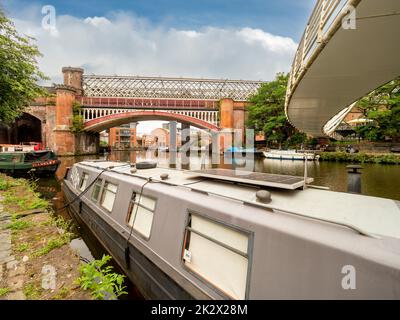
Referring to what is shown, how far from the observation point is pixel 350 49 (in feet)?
19.6

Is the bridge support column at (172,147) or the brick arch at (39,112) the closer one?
the bridge support column at (172,147)

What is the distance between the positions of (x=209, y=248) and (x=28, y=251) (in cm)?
321

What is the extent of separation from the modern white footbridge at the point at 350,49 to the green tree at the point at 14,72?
39.0ft

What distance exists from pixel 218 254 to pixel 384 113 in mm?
31297

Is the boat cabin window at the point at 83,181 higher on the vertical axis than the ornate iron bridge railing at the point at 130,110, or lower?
lower

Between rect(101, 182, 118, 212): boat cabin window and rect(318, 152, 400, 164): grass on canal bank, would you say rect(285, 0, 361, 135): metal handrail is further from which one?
rect(318, 152, 400, 164): grass on canal bank

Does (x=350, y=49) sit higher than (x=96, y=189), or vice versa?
(x=350, y=49)

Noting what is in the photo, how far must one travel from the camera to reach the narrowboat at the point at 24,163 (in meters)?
15.1

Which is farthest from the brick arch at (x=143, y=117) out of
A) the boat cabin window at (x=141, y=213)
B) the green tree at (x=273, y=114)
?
the boat cabin window at (x=141, y=213)

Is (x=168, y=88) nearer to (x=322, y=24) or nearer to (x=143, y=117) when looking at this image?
(x=143, y=117)

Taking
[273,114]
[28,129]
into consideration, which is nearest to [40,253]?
[273,114]

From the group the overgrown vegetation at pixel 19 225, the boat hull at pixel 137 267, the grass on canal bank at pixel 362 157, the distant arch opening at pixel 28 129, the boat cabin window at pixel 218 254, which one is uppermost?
the distant arch opening at pixel 28 129

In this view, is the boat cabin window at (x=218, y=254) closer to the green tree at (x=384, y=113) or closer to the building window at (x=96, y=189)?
the building window at (x=96, y=189)
